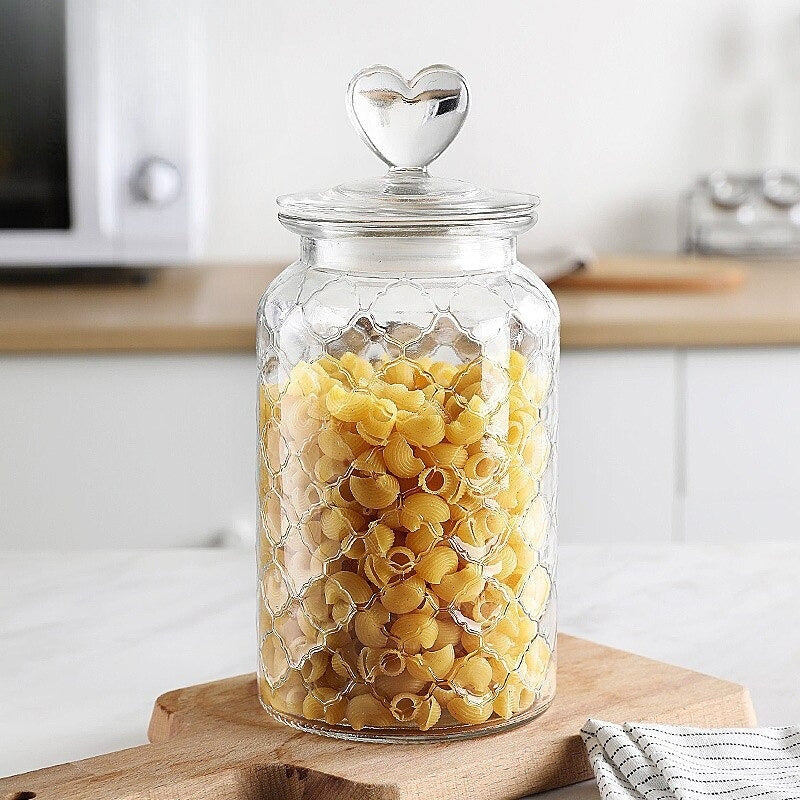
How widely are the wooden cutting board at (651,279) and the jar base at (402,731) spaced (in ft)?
3.71

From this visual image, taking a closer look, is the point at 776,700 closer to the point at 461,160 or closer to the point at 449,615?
the point at 449,615

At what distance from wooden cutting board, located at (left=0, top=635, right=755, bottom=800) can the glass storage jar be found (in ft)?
0.05

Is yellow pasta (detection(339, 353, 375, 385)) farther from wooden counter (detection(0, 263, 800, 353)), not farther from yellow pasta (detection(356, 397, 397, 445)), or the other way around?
wooden counter (detection(0, 263, 800, 353))

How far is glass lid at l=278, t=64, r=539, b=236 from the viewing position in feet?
1.79

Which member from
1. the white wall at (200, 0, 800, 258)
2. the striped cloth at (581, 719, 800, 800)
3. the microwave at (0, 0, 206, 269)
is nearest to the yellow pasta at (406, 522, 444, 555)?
the striped cloth at (581, 719, 800, 800)

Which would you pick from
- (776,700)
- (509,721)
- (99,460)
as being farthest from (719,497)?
(509,721)

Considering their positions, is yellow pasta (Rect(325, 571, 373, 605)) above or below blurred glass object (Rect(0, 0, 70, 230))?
below

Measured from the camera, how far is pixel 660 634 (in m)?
Result: 0.77

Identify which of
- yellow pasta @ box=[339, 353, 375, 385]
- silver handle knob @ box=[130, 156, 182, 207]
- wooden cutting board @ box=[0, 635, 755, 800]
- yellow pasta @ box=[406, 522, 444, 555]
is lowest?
wooden cutting board @ box=[0, 635, 755, 800]

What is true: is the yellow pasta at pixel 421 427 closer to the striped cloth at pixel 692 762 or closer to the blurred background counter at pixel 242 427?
the striped cloth at pixel 692 762

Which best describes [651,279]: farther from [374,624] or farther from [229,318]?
[374,624]

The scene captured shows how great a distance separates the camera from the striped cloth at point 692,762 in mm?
509

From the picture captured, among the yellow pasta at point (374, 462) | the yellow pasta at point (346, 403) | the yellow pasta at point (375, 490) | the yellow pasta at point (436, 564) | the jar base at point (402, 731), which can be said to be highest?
the yellow pasta at point (346, 403)

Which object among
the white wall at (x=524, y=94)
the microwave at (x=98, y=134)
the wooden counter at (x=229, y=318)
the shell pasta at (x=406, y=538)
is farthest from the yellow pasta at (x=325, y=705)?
the white wall at (x=524, y=94)
